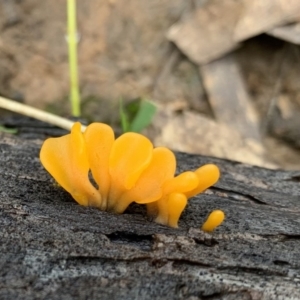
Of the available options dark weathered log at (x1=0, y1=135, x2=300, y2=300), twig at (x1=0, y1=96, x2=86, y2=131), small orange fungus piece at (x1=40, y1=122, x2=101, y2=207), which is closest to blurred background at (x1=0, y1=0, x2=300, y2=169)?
twig at (x1=0, y1=96, x2=86, y2=131)

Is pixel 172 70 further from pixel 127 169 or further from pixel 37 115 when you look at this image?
pixel 127 169

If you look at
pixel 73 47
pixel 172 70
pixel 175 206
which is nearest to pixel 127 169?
pixel 175 206

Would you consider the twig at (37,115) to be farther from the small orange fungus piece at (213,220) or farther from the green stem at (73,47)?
the small orange fungus piece at (213,220)

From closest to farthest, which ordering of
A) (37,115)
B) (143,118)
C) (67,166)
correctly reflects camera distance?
(67,166) → (37,115) → (143,118)

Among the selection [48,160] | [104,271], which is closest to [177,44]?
[48,160]

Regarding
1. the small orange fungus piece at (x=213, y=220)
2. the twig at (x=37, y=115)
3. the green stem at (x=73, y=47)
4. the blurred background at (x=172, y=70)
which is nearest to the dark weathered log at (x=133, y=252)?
the small orange fungus piece at (x=213, y=220)

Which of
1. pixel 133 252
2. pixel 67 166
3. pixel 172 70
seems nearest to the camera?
pixel 133 252

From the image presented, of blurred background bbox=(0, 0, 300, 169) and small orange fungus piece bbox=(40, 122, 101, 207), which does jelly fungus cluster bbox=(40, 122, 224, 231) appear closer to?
small orange fungus piece bbox=(40, 122, 101, 207)
